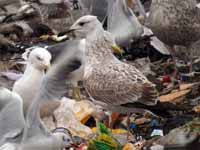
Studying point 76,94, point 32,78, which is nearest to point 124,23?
point 76,94

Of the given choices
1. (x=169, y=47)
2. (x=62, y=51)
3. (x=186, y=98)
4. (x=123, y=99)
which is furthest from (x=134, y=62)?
(x=62, y=51)

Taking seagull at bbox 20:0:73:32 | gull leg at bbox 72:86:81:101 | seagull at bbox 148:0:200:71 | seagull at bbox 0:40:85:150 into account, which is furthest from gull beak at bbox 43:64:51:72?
seagull at bbox 20:0:73:32

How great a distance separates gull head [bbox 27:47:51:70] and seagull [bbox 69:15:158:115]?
62 centimetres

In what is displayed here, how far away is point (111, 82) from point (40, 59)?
0.75 m

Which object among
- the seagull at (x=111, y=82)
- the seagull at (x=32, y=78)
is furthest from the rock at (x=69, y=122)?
the seagull at (x=32, y=78)

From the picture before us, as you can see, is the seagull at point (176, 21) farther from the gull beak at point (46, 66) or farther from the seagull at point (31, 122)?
the seagull at point (31, 122)

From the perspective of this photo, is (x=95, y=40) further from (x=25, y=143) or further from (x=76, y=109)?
(x=25, y=143)

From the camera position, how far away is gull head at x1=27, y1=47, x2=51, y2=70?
18.6 ft

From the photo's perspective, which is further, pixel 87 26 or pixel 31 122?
pixel 87 26

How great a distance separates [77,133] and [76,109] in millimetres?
529

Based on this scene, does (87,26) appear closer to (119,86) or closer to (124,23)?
(119,86)

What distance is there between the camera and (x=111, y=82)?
6316mm

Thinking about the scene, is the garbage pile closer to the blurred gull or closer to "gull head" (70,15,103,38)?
the blurred gull

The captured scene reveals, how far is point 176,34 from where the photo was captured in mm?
8273
